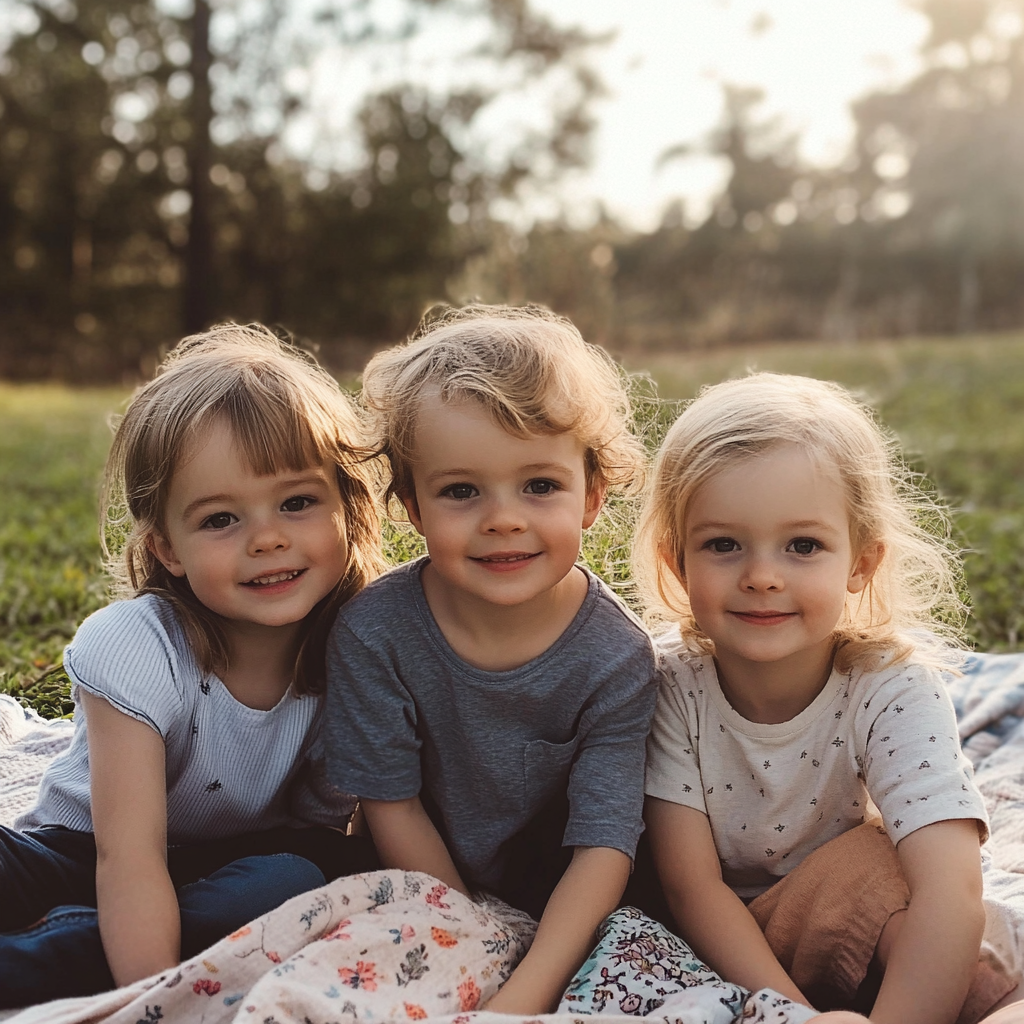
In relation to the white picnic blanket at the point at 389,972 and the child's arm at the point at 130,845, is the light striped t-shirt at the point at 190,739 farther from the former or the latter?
the white picnic blanket at the point at 389,972

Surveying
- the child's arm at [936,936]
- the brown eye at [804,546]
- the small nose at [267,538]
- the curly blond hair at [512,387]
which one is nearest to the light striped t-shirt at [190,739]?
the small nose at [267,538]

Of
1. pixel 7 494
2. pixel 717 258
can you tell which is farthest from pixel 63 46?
pixel 717 258

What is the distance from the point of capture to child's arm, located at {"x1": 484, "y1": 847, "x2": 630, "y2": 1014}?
177 centimetres

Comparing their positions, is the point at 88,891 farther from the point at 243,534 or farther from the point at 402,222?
the point at 402,222

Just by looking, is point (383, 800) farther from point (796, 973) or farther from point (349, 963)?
point (796, 973)

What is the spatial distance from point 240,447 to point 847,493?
1.10 meters

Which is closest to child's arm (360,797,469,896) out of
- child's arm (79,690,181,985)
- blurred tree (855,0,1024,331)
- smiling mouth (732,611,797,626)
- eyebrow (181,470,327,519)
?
child's arm (79,690,181,985)

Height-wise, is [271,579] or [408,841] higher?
[271,579]

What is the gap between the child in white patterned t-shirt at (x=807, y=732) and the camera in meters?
1.80

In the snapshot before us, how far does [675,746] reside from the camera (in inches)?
81.2

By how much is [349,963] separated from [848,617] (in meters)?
1.11

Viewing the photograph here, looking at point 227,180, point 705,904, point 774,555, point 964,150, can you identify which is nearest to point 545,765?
point 705,904

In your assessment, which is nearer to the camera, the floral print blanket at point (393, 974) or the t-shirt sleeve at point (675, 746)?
the floral print blanket at point (393, 974)

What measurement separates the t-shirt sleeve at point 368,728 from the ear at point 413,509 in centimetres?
24
